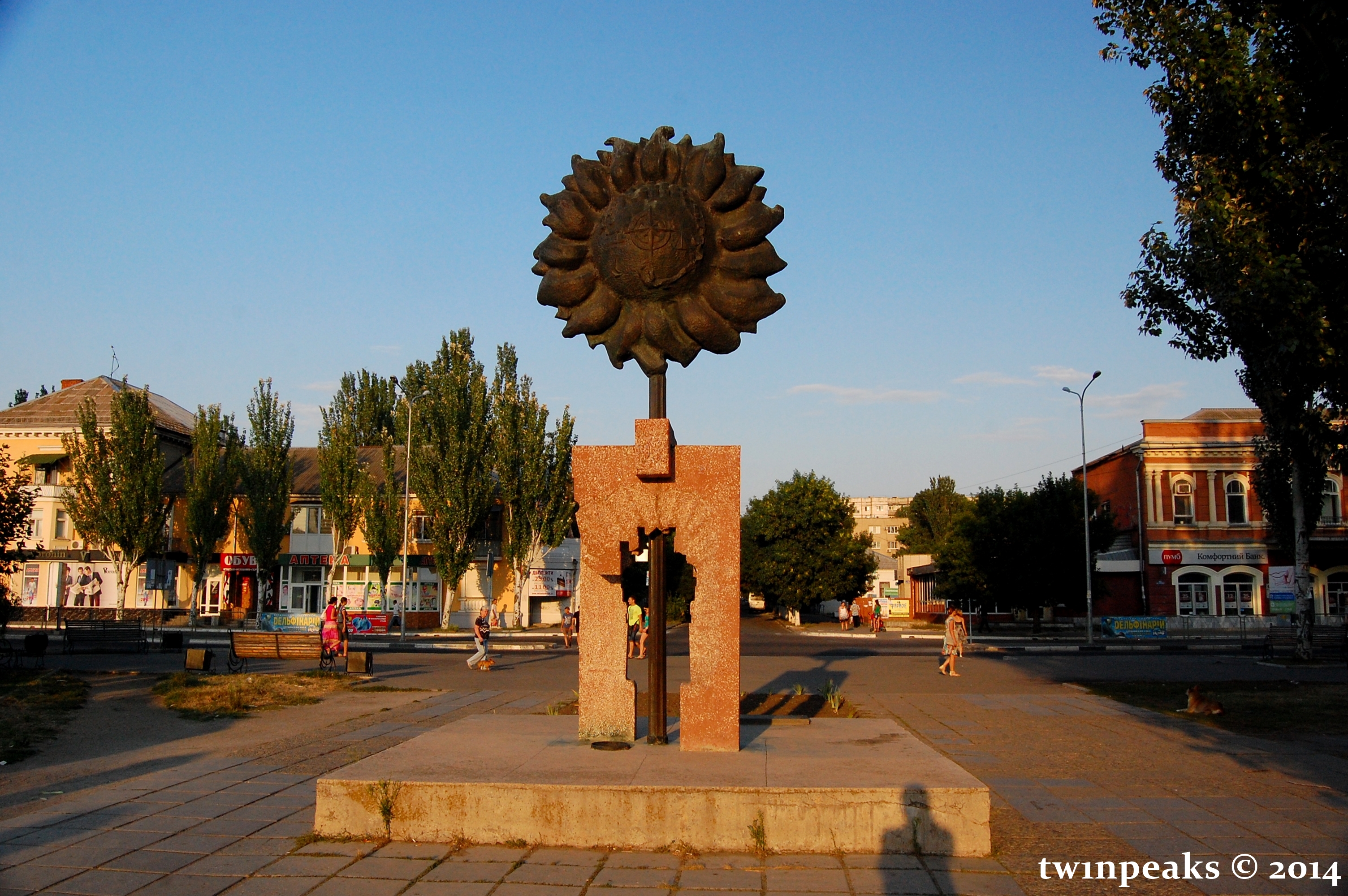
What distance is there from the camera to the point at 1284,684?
1972cm

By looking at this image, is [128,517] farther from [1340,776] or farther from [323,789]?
[1340,776]

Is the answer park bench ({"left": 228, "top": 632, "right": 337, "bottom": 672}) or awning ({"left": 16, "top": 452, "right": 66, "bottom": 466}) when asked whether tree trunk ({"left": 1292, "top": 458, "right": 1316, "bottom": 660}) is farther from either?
awning ({"left": 16, "top": 452, "right": 66, "bottom": 466})

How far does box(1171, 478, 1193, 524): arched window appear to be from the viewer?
49531mm

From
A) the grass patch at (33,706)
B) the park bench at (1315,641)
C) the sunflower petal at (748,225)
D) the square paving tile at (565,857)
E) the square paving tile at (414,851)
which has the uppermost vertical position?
the sunflower petal at (748,225)

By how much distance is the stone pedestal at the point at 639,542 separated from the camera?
28.9 feet

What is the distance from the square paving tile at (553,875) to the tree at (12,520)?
16445 millimetres

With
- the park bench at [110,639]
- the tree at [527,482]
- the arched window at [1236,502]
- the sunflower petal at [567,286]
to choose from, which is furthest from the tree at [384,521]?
the arched window at [1236,502]

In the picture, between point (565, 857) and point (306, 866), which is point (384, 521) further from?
point (565, 857)

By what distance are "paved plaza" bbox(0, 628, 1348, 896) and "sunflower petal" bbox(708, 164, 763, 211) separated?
19.0 ft

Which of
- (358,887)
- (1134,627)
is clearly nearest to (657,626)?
(358,887)

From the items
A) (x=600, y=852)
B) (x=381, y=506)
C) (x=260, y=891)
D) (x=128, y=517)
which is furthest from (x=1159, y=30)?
(x=128, y=517)

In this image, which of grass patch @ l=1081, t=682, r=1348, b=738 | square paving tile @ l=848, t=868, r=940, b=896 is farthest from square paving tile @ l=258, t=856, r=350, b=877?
grass patch @ l=1081, t=682, r=1348, b=738

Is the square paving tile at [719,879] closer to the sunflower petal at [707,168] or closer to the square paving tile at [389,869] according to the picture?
the square paving tile at [389,869]

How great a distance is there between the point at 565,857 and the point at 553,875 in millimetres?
396
